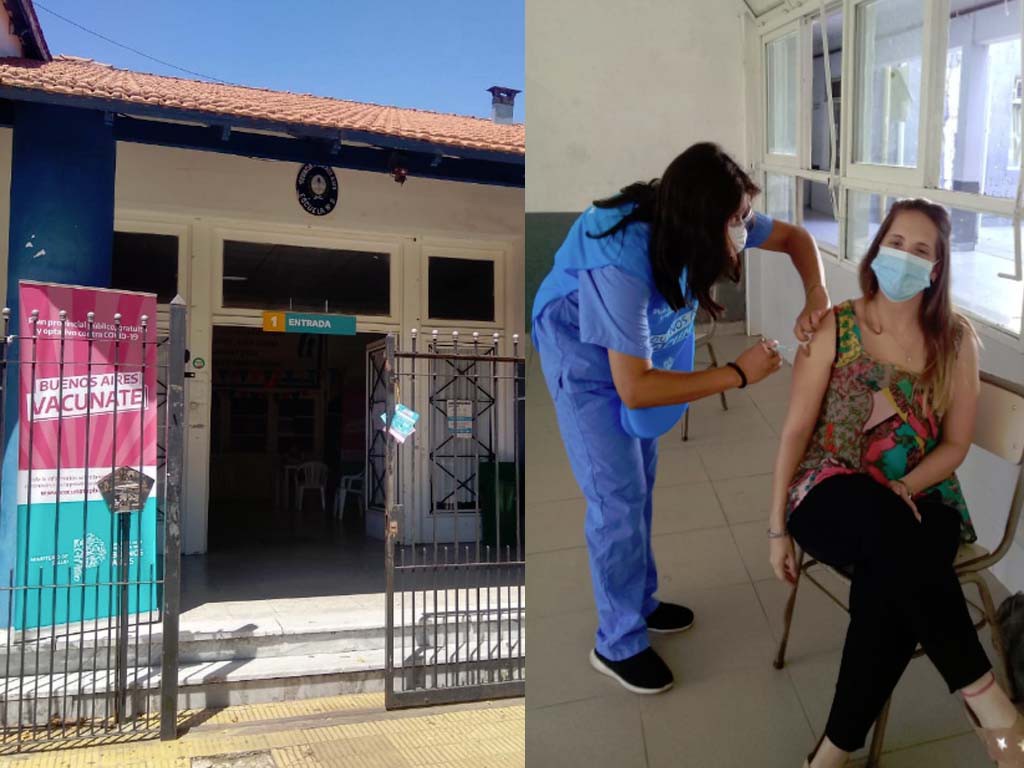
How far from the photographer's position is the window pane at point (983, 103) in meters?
0.85

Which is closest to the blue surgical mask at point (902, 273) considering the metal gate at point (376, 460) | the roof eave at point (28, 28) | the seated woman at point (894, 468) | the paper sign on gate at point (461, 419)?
the seated woman at point (894, 468)

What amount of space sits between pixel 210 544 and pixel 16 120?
2.74m

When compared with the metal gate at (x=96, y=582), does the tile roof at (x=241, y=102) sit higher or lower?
higher

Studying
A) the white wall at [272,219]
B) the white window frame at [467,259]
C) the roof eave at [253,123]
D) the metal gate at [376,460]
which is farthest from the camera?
the metal gate at [376,460]

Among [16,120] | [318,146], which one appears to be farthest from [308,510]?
[16,120]

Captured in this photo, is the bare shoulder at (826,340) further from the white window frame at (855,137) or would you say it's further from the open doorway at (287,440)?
the open doorway at (287,440)

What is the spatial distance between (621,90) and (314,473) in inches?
292

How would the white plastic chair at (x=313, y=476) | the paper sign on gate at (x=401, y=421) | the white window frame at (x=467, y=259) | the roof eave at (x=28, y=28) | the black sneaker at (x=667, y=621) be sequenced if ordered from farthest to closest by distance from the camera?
1. the white plastic chair at (x=313, y=476)
2. the white window frame at (x=467, y=259)
3. the roof eave at (x=28, y=28)
4. the paper sign on gate at (x=401, y=421)
5. the black sneaker at (x=667, y=621)

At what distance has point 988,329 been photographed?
89 cm

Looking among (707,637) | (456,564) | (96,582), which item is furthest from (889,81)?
(96,582)

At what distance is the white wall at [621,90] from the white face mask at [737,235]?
0.09m

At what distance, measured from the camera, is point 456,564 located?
3.68m

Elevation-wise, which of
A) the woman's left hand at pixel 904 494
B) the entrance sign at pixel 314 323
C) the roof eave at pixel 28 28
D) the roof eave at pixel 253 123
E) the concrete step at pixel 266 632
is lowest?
the concrete step at pixel 266 632

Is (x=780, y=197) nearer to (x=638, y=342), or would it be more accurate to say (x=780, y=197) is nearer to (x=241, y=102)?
(x=638, y=342)
